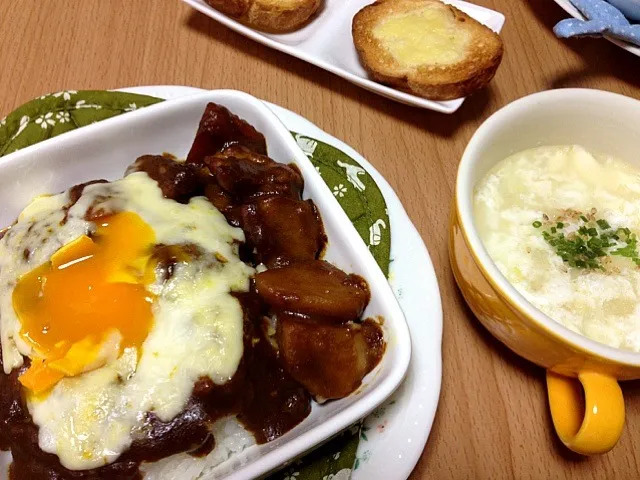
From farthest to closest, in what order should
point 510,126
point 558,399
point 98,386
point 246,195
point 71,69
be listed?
point 71,69 < point 246,195 < point 510,126 < point 558,399 < point 98,386

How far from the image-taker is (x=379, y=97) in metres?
1.93

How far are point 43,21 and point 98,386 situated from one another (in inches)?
63.5

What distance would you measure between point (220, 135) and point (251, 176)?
167 mm

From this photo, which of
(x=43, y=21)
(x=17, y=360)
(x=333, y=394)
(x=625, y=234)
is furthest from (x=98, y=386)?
(x=43, y=21)

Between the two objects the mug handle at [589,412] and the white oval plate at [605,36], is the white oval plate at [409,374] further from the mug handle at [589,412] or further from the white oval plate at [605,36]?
the white oval plate at [605,36]

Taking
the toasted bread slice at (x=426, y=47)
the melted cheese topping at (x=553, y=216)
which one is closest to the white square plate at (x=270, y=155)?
the melted cheese topping at (x=553, y=216)

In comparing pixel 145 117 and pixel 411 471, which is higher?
pixel 145 117

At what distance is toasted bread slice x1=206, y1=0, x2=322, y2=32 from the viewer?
1931 mm

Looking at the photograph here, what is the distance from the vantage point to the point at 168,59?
1.98 metres

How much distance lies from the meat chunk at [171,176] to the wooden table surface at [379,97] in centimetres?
64

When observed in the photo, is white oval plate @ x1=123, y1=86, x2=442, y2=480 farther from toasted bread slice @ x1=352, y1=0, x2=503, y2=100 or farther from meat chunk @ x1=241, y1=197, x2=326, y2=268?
toasted bread slice @ x1=352, y1=0, x2=503, y2=100

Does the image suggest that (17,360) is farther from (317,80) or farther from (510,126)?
(317,80)

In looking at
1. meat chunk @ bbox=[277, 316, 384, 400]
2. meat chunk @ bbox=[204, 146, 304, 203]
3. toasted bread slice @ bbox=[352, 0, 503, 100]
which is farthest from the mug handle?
toasted bread slice @ bbox=[352, 0, 503, 100]

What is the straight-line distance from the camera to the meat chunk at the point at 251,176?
1332 mm
